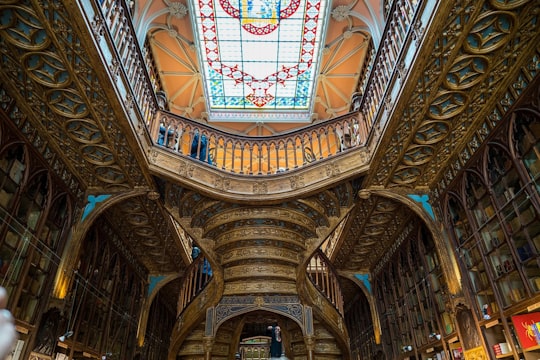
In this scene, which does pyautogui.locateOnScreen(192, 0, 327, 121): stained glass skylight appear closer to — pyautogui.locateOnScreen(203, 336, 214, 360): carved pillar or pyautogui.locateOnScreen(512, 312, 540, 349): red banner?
pyautogui.locateOnScreen(203, 336, 214, 360): carved pillar

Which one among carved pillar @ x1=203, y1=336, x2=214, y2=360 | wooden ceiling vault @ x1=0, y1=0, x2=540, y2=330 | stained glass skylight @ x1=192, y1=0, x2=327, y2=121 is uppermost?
stained glass skylight @ x1=192, y1=0, x2=327, y2=121

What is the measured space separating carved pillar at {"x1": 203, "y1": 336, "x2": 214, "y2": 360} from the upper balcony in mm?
3309

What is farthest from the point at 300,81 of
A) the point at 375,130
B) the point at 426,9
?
the point at 426,9

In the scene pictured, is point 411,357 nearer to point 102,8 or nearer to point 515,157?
point 515,157

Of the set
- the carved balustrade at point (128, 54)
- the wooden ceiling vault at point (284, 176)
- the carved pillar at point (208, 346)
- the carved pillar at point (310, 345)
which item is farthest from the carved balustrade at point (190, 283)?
the carved balustrade at point (128, 54)

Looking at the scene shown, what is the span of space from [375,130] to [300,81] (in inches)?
178

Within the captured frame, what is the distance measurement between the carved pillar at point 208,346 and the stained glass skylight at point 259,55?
557cm

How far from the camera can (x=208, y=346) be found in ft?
23.1

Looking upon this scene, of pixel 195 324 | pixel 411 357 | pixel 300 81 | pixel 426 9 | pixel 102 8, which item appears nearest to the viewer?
pixel 426 9

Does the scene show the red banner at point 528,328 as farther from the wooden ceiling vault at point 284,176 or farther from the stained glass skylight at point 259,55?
the stained glass skylight at point 259,55

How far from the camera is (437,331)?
564 cm

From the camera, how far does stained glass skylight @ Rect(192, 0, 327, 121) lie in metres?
7.56

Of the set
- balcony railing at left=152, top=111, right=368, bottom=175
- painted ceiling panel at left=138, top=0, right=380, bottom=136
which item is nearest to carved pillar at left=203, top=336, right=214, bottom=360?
balcony railing at left=152, top=111, right=368, bottom=175

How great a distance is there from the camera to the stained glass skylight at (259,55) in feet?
24.8
